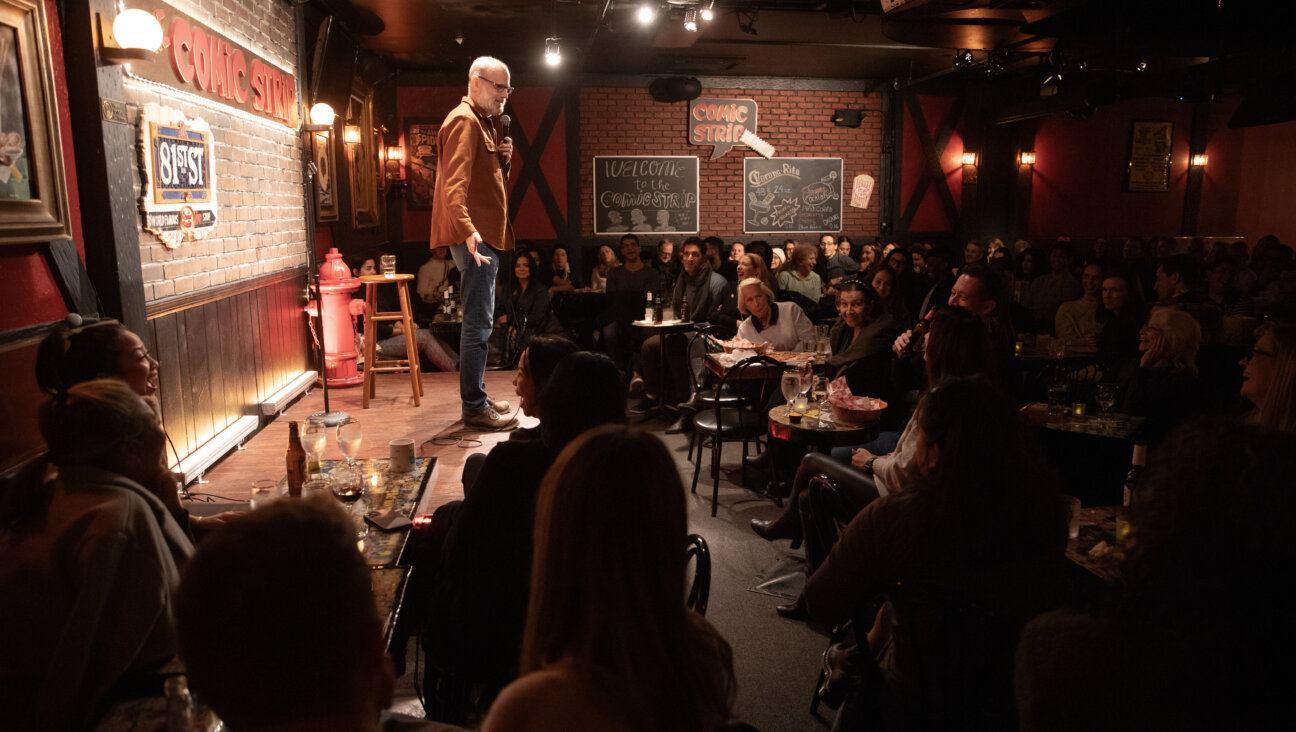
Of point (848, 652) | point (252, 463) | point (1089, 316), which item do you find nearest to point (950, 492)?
point (848, 652)

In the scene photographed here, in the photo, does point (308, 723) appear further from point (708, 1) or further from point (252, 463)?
point (708, 1)

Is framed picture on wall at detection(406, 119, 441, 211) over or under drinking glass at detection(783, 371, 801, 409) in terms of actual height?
over

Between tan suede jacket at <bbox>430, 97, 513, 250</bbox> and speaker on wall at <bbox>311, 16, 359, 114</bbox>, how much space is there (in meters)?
2.88

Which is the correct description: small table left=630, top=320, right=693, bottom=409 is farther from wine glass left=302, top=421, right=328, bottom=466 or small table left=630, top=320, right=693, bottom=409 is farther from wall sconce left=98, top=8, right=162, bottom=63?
wine glass left=302, top=421, right=328, bottom=466

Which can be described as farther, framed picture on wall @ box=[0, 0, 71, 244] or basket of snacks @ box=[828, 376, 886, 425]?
basket of snacks @ box=[828, 376, 886, 425]

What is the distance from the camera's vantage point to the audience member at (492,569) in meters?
1.79

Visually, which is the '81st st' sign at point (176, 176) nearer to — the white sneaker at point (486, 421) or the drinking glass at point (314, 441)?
the white sneaker at point (486, 421)

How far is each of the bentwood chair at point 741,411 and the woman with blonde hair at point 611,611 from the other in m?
3.19

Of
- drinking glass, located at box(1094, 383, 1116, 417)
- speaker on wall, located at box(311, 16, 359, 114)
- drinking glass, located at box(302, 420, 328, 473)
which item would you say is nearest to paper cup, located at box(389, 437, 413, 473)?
Answer: drinking glass, located at box(302, 420, 328, 473)

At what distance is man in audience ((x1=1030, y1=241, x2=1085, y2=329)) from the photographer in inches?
298

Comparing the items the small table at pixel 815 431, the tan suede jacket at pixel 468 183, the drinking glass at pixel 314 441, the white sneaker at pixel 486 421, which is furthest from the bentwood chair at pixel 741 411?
the drinking glass at pixel 314 441

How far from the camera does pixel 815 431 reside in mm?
3594

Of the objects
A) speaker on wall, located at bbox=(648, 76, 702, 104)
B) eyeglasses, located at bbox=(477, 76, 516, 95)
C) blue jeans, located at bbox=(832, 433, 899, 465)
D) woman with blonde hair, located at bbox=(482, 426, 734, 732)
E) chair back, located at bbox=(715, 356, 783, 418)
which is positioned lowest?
blue jeans, located at bbox=(832, 433, 899, 465)

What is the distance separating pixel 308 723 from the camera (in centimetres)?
90
